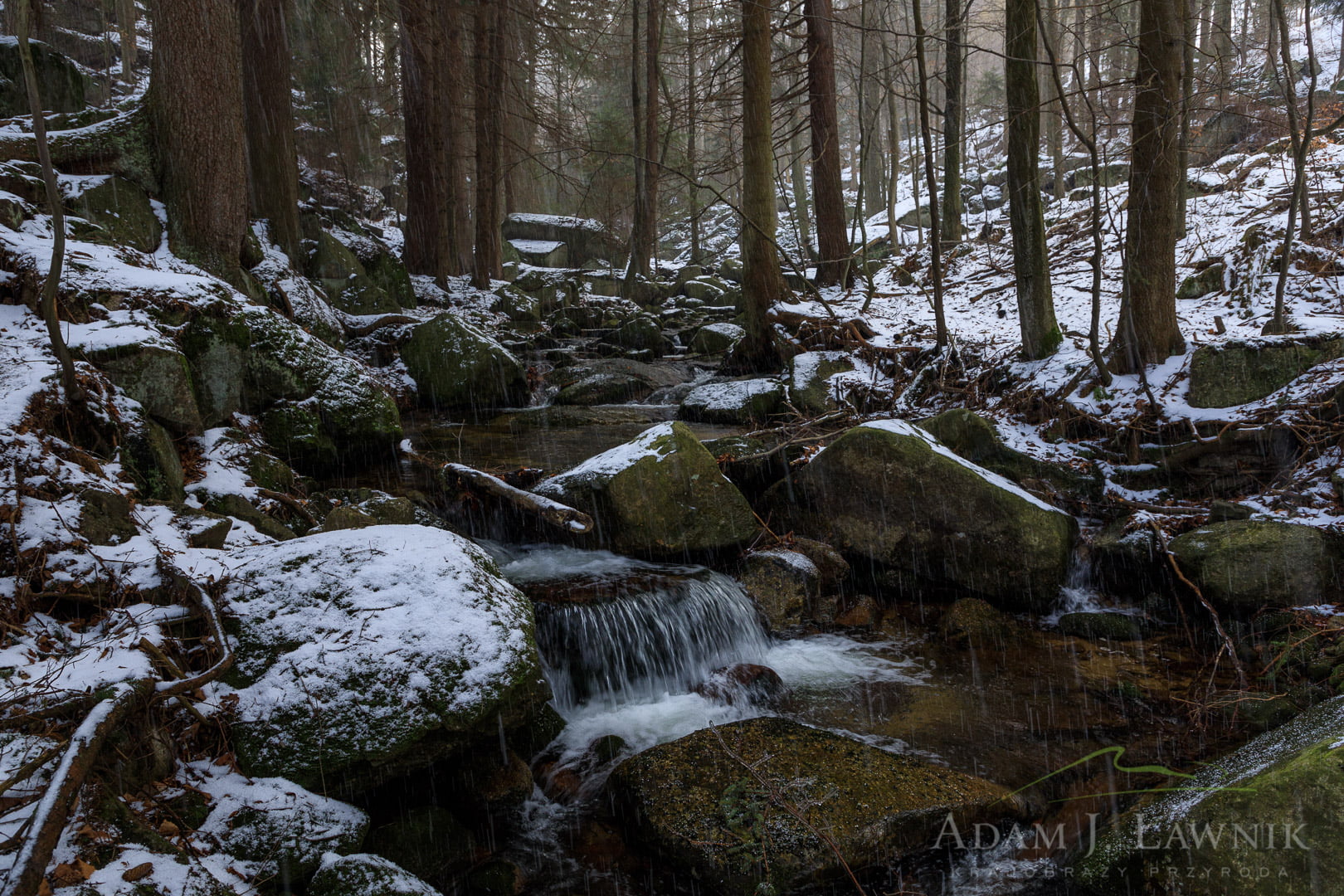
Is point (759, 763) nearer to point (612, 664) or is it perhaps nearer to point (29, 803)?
point (612, 664)

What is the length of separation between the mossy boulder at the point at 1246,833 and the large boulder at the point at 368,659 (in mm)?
2493

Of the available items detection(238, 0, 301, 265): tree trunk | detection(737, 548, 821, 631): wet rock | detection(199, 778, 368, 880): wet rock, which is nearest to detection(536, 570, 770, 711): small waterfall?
detection(737, 548, 821, 631): wet rock

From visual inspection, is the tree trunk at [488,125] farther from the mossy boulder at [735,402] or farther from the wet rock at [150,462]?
the wet rock at [150,462]

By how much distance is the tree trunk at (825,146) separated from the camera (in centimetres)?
1365

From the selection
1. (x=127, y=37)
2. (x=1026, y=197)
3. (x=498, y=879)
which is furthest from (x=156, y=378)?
(x=127, y=37)

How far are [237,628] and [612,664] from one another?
7.40 feet

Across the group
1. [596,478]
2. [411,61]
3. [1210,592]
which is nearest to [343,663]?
[596,478]

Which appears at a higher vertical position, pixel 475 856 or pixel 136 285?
pixel 136 285

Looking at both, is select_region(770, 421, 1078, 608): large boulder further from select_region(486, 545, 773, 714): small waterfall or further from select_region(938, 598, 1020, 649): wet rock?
select_region(486, 545, 773, 714): small waterfall

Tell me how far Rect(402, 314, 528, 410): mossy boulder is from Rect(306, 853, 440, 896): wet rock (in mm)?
8209

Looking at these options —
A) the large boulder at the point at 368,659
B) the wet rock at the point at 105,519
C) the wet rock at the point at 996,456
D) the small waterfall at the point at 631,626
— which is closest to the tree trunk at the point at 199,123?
the wet rock at the point at 105,519

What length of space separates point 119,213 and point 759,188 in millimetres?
7501

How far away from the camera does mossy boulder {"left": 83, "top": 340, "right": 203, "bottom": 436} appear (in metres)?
4.77

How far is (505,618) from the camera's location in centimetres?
362
